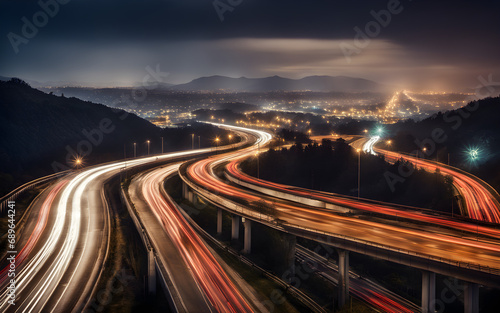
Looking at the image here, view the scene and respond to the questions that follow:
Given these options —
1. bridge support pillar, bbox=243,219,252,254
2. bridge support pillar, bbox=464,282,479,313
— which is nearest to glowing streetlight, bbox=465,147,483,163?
bridge support pillar, bbox=243,219,252,254

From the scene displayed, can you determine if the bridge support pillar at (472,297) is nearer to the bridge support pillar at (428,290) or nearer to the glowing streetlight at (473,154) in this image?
the bridge support pillar at (428,290)

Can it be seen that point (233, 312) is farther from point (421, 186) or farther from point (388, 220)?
point (421, 186)

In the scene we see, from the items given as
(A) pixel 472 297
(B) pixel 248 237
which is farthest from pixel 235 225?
(A) pixel 472 297

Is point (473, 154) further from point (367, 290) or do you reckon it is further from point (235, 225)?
point (235, 225)

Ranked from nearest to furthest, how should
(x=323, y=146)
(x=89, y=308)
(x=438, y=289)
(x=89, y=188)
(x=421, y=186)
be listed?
(x=89, y=308), (x=438, y=289), (x=89, y=188), (x=421, y=186), (x=323, y=146)

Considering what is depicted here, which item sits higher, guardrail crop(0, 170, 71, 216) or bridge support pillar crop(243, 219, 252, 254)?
guardrail crop(0, 170, 71, 216)

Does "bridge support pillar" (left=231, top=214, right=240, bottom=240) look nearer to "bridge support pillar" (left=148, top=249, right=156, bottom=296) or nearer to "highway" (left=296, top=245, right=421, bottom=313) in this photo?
"highway" (left=296, top=245, right=421, bottom=313)

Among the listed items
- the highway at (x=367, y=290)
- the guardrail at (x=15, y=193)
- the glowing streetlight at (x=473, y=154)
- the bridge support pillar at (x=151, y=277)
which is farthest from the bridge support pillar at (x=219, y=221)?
the glowing streetlight at (x=473, y=154)

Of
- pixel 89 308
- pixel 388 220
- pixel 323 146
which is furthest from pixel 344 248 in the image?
pixel 323 146
